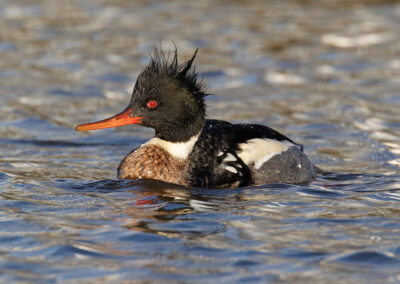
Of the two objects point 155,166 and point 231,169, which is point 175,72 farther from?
point 231,169

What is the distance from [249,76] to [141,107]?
240 inches

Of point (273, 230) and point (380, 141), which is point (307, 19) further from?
point (273, 230)

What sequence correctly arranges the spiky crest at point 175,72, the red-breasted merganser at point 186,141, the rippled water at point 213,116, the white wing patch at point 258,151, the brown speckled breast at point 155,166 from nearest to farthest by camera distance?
the rippled water at point 213,116, the spiky crest at point 175,72, the red-breasted merganser at point 186,141, the brown speckled breast at point 155,166, the white wing patch at point 258,151

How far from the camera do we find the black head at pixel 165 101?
8219 millimetres

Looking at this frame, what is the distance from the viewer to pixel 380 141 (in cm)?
1077

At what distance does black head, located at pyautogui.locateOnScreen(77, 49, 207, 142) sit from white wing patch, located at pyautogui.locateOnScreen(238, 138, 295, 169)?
22.5 inches

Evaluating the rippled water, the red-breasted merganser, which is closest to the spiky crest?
the red-breasted merganser

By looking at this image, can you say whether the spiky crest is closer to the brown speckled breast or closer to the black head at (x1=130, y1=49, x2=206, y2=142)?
the black head at (x1=130, y1=49, x2=206, y2=142)

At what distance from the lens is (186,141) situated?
8.49 meters

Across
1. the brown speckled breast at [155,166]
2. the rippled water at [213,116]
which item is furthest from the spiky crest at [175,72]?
the rippled water at [213,116]

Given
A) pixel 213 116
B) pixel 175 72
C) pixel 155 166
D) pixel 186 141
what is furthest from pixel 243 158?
pixel 213 116

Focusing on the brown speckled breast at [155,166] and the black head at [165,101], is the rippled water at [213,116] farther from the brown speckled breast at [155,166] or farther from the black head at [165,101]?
the black head at [165,101]

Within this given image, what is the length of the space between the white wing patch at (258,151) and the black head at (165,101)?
573 mm

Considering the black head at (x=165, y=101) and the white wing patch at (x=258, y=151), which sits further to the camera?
the white wing patch at (x=258, y=151)
